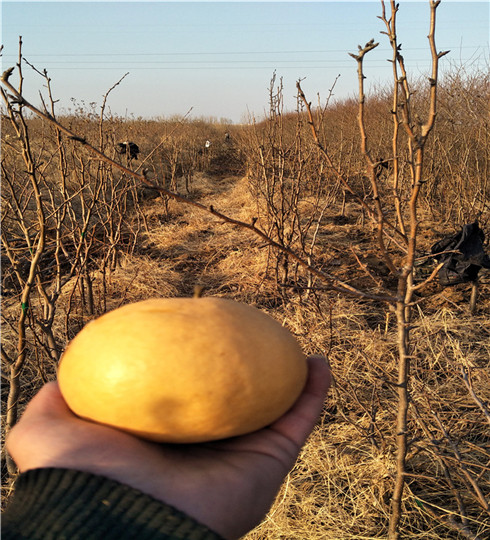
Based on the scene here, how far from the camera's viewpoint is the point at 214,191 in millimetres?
11469

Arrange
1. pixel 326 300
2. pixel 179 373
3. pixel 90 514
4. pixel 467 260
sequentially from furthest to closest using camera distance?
pixel 326 300 < pixel 467 260 < pixel 179 373 < pixel 90 514

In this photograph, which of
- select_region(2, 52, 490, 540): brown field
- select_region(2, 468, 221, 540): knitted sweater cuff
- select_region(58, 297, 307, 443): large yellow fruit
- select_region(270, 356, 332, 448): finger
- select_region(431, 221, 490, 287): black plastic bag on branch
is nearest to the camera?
select_region(2, 468, 221, 540): knitted sweater cuff

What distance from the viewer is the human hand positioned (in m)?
0.87

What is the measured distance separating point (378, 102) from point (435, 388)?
12.3m

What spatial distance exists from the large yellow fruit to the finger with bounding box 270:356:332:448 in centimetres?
9

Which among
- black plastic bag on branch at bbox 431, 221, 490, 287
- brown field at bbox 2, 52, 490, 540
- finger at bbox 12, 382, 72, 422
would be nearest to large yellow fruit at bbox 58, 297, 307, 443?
finger at bbox 12, 382, 72, 422

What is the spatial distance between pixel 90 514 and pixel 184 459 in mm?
241

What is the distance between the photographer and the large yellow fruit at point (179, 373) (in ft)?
3.00

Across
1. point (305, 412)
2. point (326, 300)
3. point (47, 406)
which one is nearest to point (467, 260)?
point (326, 300)

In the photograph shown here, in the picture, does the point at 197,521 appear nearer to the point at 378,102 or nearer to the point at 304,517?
the point at 304,517

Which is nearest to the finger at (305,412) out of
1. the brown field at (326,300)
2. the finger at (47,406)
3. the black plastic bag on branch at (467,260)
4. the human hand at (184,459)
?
the human hand at (184,459)

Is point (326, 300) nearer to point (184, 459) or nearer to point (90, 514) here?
point (184, 459)

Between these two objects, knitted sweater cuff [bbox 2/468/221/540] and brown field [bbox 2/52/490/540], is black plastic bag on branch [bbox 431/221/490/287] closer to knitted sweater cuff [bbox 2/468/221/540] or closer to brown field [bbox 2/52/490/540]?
brown field [bbox 2/52/490/540]

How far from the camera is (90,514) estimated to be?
2.63ft
